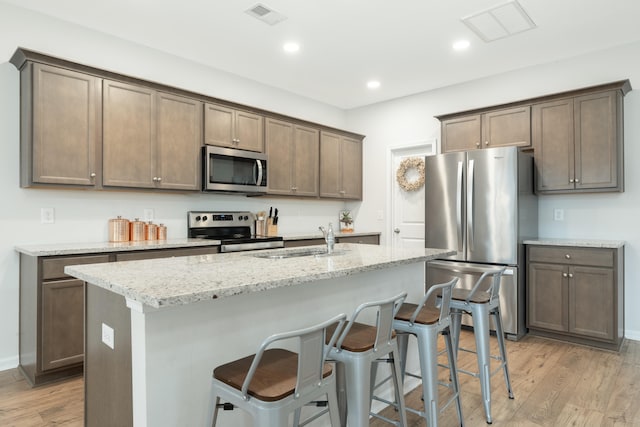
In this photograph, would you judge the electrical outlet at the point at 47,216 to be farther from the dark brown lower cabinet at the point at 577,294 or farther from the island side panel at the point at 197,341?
the dark brown lower cabinet at the point at 577,294

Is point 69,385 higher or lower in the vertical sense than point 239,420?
lower

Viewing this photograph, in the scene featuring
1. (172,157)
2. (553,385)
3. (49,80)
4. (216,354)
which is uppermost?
(49,80)

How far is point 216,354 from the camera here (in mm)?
1559

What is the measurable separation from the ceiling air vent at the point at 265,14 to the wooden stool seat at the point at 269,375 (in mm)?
2663

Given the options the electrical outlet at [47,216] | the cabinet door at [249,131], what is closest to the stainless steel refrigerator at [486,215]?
the cabinet door at [249,131]

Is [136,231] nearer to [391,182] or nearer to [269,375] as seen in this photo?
[269,375]

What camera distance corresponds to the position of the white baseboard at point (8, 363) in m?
2.98

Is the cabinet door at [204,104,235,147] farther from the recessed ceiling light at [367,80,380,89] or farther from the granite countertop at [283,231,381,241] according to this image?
the recessed ceiling light at [367,80,380,89]

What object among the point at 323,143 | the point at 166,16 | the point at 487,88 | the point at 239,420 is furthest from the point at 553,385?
the point at 166,16

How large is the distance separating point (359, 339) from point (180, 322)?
709mm

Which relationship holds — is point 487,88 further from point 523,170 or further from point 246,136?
point 246,136

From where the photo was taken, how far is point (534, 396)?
257cm

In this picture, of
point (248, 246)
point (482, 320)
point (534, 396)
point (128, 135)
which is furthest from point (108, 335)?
point (534, 396)

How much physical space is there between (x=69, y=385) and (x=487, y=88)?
485 centimetres
